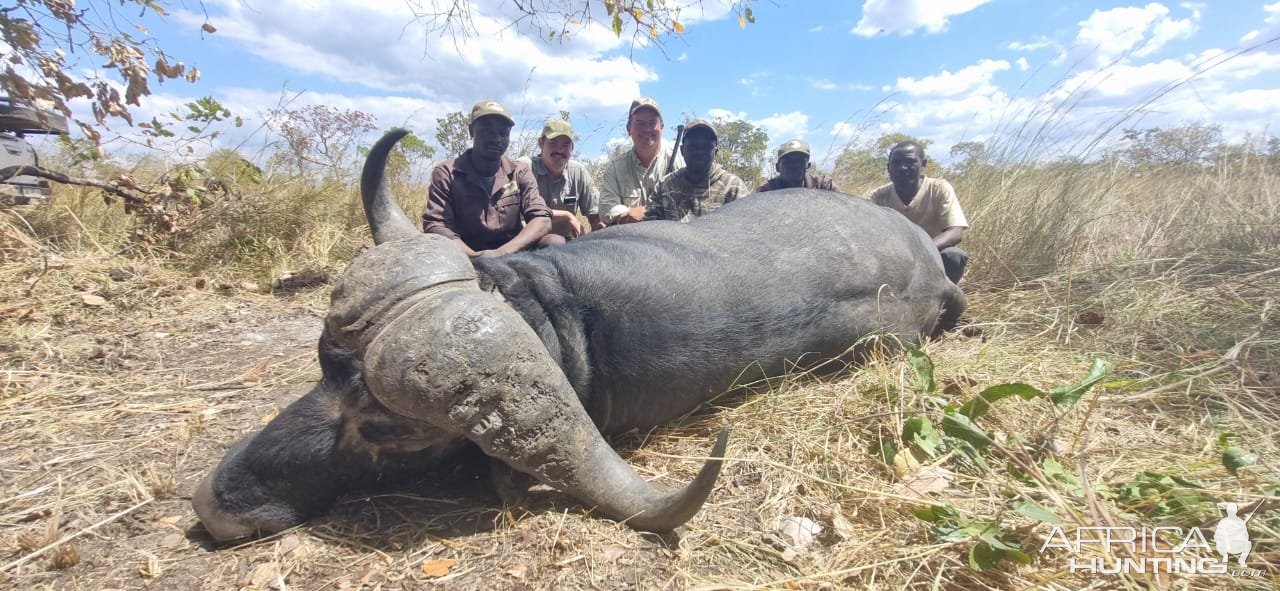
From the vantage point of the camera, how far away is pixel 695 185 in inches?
227

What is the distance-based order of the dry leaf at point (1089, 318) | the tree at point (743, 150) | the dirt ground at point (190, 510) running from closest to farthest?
1. the dirt ground at point (190, 510)
2. the dry leaf at point (1089, 318)
3. the tree at point (743, 150)

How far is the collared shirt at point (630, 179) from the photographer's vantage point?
667cm

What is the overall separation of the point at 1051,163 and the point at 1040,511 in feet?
17.5

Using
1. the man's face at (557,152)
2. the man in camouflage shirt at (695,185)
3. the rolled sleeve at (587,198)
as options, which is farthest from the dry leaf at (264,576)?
the rolled sleeve at (587,198)

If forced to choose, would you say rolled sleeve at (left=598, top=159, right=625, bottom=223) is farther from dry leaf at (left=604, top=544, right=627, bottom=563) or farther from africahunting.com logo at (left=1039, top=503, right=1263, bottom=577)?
africahunting.com logo at (left=1039, top=503, right=1263, bottom=577)

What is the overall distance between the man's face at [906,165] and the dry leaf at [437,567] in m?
4.86

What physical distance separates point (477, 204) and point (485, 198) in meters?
0.08

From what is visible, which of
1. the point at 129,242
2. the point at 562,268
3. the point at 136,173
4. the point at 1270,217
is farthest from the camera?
the point at 136,173

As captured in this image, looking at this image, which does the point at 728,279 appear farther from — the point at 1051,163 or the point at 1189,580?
the point at 1051,163

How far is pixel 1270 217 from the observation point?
4.45 m

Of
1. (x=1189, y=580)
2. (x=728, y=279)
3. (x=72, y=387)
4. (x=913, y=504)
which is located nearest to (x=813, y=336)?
(x=728, y=279)

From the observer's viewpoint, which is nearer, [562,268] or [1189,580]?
[1189,580]

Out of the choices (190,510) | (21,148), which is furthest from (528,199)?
(21,148)

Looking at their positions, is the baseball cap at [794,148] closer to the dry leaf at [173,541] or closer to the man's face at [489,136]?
the man's face at [489,136]
